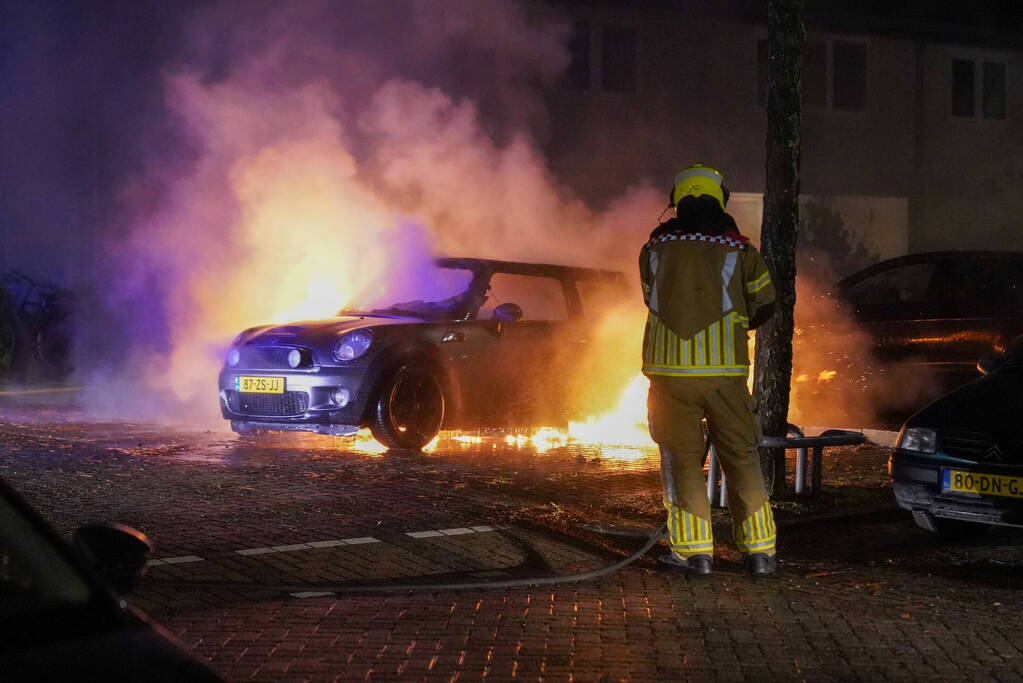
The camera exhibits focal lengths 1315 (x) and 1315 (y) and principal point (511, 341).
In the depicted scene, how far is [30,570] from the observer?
277 centimetres

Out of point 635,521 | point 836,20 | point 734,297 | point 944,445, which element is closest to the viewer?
point 734,297

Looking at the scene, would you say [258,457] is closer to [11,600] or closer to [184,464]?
[184,464]

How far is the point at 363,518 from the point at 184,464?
2.60m

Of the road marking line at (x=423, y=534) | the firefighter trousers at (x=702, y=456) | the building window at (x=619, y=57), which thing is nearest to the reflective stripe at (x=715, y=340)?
the firefighter trousers at (x=702, y=456)

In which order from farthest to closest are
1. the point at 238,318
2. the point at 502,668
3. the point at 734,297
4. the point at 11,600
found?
the point at 238,318 → the point at 734,297 → the point at 502,668 → the point at 11,600

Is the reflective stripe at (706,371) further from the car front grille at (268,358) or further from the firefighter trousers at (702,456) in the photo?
the car front grille at (268,358)

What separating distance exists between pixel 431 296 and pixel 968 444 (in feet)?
17.6

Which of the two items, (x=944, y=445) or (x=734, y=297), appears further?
(x=944, y=445)

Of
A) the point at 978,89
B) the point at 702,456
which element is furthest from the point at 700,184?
the point at 978,89

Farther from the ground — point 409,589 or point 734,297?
point 734,297

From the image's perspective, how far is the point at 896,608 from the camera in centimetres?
581

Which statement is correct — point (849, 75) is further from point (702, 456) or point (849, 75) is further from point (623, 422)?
point (702, 456)

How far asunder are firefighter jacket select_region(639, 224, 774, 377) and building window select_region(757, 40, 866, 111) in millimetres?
19301

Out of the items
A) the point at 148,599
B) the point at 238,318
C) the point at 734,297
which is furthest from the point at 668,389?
the point at 238,318
